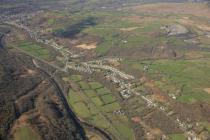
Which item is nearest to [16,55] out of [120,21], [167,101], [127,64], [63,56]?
[63,56]

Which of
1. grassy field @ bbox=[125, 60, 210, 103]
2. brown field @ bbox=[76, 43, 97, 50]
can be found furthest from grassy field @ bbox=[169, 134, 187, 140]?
brown field @ bbox=[76, 43, 97, 50]

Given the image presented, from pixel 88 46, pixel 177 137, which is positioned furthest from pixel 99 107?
pixel 88 46

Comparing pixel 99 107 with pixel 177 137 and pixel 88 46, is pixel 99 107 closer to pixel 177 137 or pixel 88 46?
pixel 177 137

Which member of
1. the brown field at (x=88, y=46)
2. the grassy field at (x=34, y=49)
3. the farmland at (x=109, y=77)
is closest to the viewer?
the farmland at (x=109, y=77)

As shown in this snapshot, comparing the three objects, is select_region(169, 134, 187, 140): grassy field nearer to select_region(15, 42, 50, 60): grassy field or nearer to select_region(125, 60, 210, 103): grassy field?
select_region(125, 60, 210, 103): grassy field

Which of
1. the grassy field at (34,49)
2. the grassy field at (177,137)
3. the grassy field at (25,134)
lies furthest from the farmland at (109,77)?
the grassy field at (177,137)

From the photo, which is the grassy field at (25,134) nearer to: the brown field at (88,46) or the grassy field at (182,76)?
the grassy field at (182,76)
